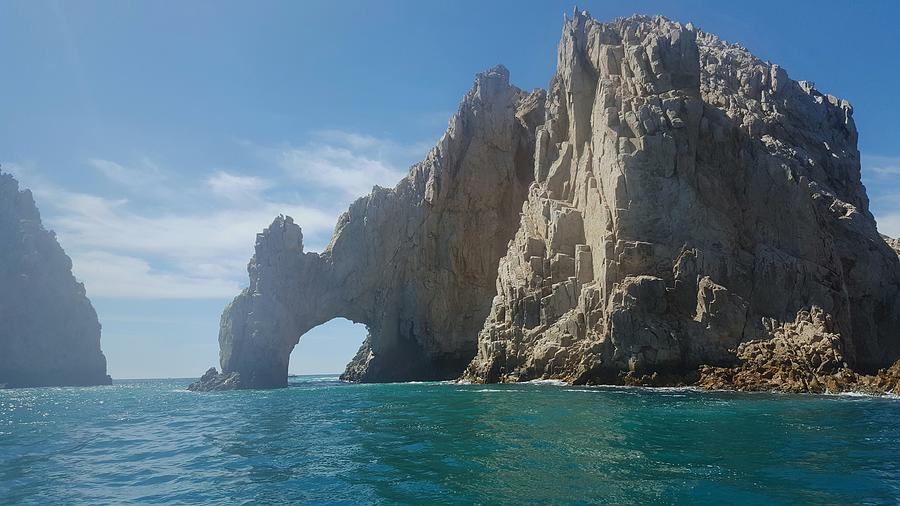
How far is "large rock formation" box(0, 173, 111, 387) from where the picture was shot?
345ft

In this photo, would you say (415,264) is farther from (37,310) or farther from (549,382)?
(37,310)

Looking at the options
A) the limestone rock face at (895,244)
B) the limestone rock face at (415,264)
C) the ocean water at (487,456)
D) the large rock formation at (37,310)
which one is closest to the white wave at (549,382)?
the ocean water at (487,456)

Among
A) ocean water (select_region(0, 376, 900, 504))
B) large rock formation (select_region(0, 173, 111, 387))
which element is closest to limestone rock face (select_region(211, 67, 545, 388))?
ocean water (select_region(0, 376, 900, 504))

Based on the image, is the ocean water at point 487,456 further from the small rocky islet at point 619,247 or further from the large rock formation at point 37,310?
the large rock formation at point 37,310

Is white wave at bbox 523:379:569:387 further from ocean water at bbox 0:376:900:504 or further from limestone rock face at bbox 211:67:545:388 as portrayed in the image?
limestone rock face at bbox 211:67:545:388

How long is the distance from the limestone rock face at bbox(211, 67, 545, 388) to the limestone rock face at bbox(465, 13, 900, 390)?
47.2 feet

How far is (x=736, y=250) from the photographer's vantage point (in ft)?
161

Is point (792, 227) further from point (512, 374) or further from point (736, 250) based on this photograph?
point (512, 374)

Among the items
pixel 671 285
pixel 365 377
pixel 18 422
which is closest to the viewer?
pixel 18 422

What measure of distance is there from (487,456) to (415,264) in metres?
61.1

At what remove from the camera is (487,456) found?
17.0m

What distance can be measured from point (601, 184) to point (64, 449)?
4435 cm

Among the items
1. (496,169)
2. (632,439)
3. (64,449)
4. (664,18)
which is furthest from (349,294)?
(632,439)

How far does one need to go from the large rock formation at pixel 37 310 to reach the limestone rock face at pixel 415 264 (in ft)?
174
